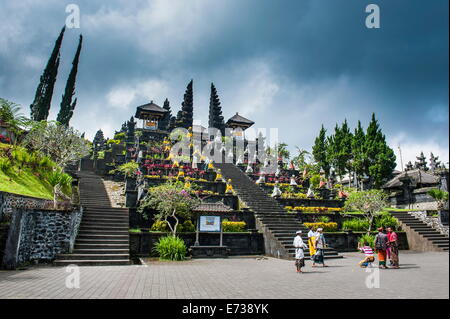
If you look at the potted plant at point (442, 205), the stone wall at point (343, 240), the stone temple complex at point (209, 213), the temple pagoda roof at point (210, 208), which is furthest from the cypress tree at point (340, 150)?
the temple pagoda roof at point (210, 208)

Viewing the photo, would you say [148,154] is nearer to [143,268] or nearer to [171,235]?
[171,235]

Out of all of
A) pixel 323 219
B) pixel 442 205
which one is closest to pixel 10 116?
pixel 323 219

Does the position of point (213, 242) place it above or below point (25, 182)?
below

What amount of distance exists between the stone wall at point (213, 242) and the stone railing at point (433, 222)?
13365mm

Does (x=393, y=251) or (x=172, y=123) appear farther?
(x=172, y=123)

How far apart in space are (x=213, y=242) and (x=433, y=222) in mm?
16321

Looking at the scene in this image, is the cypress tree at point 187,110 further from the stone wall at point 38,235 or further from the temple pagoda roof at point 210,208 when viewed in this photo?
the stone wall at point 38,235

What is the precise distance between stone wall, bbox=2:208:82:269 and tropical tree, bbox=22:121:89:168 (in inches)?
328

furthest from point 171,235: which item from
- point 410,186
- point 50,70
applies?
point 50,70

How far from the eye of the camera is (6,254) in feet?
31.3

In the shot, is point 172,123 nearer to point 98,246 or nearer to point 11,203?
point 98,246

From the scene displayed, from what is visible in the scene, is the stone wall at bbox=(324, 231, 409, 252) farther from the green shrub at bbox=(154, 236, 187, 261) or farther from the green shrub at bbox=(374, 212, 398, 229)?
the green shrub at bbox=(154, 236, 187, 261)

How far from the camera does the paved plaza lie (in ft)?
20.5

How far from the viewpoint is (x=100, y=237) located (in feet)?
41.4
